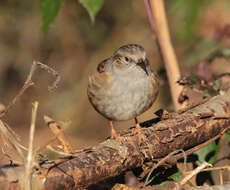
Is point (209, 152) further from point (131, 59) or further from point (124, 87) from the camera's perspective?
point (131, 59)

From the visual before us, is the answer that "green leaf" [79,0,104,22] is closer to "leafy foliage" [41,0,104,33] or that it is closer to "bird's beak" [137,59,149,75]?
"leafy foliage" [41,0,104,33]

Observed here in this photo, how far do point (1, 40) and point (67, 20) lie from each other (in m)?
1.10

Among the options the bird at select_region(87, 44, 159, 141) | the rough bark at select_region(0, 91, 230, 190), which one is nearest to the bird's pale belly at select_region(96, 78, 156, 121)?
the bird at select_region(87, 44, 159, 141)

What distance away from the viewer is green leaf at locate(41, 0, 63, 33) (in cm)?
283

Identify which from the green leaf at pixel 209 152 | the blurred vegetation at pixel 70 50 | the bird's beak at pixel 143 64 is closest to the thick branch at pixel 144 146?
the green leaf at pixel 209 152

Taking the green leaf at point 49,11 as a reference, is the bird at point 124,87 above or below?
below

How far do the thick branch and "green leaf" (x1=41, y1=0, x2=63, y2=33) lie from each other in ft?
2.83

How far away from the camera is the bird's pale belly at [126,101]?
11.6 ft

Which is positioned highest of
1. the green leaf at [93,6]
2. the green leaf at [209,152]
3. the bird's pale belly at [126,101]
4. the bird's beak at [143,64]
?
the green leaf at [93,6]

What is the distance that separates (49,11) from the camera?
2.87m

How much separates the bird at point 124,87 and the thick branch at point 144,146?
10.7 inches

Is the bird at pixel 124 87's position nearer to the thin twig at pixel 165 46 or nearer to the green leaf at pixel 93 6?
the thin twig at pixel 165 46

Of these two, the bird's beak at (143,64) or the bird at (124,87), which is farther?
the bird's beak at (143,64)

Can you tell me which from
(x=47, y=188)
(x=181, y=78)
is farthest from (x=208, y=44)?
(x=47, y=188)
